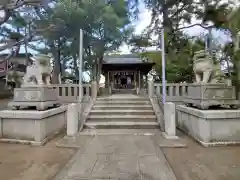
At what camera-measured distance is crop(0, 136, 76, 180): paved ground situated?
338 cm

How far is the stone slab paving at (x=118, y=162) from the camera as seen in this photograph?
3287 millimetres

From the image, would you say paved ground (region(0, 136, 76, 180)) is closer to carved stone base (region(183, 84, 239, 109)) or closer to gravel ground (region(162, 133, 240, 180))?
gravel ground (region(162, 133, 240, 180))

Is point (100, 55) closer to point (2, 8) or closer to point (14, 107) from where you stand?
point (2, 8)

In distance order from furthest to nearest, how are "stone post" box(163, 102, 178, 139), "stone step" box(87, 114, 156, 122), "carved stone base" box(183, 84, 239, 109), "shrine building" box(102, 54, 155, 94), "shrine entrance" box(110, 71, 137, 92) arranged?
"shrine entrance" box(110, 71, 137, 92) → "shrine building" box(102, 54, 155, 94) → "stone step" box(87, 114, 156, 122) → "stone post" box(163, 102, 178, 139) → "carved stone base" box(183, 84, 239, 109)

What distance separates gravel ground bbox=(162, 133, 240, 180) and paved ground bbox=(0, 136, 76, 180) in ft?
6.39

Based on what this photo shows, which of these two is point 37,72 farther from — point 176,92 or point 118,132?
point 176,92

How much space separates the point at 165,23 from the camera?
6.64 ft

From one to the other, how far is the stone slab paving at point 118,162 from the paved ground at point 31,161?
23cm

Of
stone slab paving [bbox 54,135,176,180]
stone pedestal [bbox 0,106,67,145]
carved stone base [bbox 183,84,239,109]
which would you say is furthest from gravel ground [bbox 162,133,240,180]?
stone pedestal [bbox 0,106,67,145]

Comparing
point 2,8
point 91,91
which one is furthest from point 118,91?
point 2,8

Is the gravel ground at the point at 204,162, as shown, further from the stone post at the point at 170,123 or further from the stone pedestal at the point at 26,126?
the stone pedestal at the point at 26,126

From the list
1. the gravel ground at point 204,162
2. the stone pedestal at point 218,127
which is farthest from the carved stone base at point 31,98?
the stone pedestal at point 218,127

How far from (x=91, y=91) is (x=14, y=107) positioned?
440 centimetres

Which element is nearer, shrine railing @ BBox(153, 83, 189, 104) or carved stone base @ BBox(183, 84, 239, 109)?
carved stone base @ BBox(183, 84, 239, 109)
